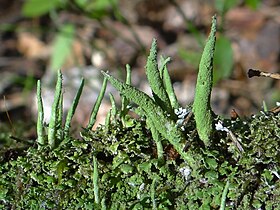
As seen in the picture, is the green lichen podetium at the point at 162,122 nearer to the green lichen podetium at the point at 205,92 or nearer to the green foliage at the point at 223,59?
the green lichen podetium at the point at 205,92

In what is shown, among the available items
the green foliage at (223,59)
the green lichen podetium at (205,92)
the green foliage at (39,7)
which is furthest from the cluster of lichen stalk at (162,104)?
the green foliage at (39,7)

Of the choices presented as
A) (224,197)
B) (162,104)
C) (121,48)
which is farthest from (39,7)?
(224,197)

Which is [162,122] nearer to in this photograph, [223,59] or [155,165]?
[155,165]

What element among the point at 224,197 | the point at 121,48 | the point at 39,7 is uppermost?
the point at 121,48

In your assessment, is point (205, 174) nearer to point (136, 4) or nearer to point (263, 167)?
point (263, 167)

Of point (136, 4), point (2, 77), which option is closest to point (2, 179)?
point (2, 77)
